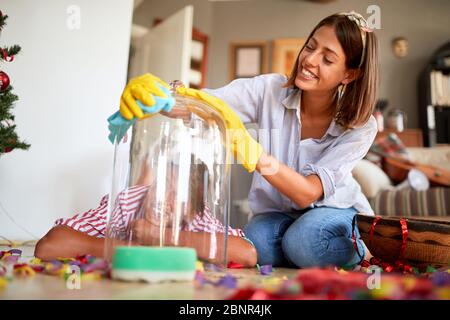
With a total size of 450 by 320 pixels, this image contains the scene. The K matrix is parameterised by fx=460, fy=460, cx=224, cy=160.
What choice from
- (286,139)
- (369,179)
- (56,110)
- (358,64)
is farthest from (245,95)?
A: (369,179)

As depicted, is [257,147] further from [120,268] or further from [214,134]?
[120,268]

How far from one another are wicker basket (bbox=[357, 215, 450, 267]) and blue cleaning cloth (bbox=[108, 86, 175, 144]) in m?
0.56

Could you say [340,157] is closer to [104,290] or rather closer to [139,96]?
[139,96]

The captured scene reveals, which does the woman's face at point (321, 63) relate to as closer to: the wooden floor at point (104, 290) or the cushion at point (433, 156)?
the wooden floor at point (104, 290)

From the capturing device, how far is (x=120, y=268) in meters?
0.67

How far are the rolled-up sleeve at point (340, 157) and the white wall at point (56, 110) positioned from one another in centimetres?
74

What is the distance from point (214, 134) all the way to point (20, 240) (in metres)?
0.85

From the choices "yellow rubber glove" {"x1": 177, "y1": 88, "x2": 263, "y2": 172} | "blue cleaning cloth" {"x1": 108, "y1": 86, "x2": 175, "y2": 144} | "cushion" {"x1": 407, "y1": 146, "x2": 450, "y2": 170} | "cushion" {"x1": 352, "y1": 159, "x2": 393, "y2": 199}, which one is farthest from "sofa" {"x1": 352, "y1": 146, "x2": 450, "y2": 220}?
"blue cleaning cloth" {"x1": 108, "y1": 86, "x2": 175, "y2": 144}

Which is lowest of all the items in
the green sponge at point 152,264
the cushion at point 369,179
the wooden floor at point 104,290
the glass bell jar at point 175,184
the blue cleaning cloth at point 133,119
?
the wooden floor at point 104,290

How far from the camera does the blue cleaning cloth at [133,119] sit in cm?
73

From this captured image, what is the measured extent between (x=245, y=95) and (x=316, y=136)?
21 centimetres

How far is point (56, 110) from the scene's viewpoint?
1.47m

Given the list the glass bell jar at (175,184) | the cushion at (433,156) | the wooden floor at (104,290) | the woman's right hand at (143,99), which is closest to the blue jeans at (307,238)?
the glass bell jar at (175,184)

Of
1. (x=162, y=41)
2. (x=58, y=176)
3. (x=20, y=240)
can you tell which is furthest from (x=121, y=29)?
(x=162, y=41)
